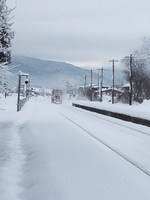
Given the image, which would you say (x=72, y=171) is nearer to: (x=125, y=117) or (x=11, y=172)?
(x=11, y=172)

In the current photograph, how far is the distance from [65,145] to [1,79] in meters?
3.81

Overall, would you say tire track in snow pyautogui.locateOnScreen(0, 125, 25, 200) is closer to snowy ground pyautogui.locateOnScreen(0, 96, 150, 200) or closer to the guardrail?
snowy ground pyautogui.locateOnScreen(0, 96, 150, 200)

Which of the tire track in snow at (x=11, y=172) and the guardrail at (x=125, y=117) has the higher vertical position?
the guardrail at (x=125, y=117)

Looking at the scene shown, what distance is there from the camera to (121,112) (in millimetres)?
31969

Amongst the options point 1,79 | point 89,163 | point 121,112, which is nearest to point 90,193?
point 89,163

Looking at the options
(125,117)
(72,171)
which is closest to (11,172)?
(72,171)

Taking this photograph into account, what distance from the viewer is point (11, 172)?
9.40 meters

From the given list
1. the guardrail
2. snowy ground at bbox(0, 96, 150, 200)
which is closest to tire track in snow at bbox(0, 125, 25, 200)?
snowy ground at bbox(0, 96, 150, 200)

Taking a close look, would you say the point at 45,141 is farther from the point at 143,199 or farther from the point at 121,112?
the point at 121,112

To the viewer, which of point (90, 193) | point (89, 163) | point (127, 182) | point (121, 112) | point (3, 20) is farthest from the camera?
point (121, 112)

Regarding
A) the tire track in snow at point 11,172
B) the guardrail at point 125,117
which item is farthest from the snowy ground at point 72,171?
the guardrail at point 125,117

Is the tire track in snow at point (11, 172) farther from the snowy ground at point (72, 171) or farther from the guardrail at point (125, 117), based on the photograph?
the guardrail at point (125, 117)

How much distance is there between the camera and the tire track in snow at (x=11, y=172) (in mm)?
7332

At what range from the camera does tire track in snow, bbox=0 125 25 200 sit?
7.33 metres
